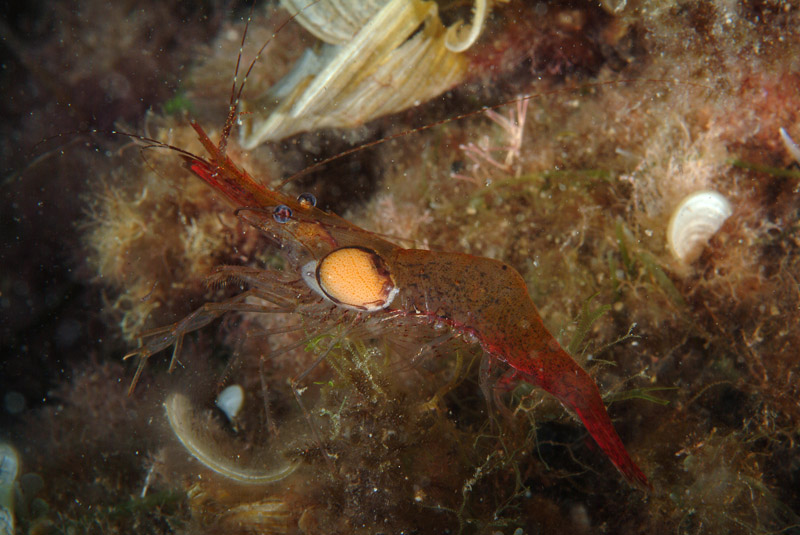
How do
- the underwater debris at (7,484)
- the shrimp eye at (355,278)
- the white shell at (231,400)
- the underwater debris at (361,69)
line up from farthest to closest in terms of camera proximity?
the underwater debris at (7,484) → the white shell at (231,400) → the underwater debris at (361,69) → the shrimp eye at (355,278)

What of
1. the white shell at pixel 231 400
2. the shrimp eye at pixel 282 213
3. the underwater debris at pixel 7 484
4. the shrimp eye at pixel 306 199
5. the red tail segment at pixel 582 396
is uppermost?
the shrimp eye at pixel 282 213

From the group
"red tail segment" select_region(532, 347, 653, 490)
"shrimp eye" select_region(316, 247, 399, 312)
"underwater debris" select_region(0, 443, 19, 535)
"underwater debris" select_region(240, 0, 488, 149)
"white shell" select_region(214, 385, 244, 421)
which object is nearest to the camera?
"red tail segment" select_region(532, 347, 653, 490)

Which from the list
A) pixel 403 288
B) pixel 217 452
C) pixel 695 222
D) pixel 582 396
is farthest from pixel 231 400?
pixel 695 222

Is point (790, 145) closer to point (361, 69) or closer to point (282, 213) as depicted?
point (361, 69)

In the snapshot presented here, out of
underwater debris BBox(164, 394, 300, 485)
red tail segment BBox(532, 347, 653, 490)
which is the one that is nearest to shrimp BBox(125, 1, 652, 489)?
red tail segment BBox(532, 347, 653, 490)

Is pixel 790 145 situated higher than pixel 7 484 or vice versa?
pixel 7 484

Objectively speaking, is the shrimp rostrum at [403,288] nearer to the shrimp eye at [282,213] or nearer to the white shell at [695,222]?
the shrimp eye at [282,213]

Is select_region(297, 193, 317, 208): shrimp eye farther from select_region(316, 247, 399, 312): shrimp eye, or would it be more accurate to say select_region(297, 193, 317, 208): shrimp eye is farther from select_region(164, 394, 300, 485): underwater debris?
select_region(164, 394, 300, 485): underwater debris

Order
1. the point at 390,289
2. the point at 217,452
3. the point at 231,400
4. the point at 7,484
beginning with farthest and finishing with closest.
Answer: the point at 7,484, the point at 231,400, the point at 217,452, the point at 390,289

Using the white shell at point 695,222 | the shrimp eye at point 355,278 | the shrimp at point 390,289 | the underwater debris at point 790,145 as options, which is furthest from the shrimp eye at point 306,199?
the underwater debris at point 790,145
